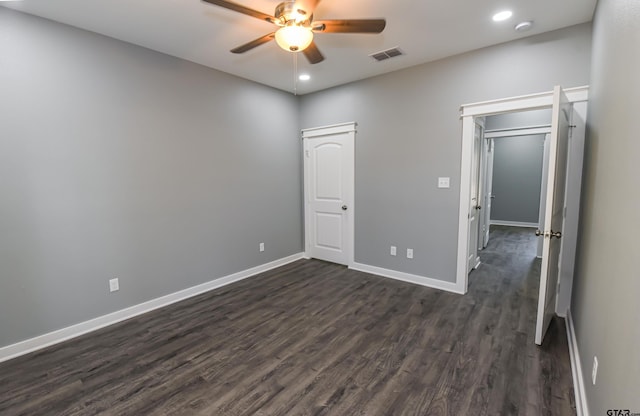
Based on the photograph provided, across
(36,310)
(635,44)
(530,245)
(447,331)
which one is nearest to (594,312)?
(447,331)

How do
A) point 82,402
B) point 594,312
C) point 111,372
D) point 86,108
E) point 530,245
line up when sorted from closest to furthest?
1. point 594,312
2. point 82,402
3. point 111,372
4. point 86,108
5. point 530,245

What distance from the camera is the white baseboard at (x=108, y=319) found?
93.9 inches

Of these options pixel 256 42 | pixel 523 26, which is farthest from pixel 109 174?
pixel 523 26

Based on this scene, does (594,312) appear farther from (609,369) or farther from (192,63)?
(192,63)

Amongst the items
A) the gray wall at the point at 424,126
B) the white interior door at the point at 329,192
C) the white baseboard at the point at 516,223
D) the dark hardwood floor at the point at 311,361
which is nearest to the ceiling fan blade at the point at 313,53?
the gray wall at the point at 424,126

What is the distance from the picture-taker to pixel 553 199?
225 cm

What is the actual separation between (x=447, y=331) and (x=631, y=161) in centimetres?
199

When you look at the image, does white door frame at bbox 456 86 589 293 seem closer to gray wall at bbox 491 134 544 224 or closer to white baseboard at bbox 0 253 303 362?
white baseboard at bbox 0 253 303 362

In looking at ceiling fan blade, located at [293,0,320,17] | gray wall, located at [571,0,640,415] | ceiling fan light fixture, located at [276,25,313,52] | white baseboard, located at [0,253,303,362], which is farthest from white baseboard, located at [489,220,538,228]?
ceiling fan blade, located at [293,0,320,17]

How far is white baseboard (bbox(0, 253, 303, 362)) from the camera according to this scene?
238cm

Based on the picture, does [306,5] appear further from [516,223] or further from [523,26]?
[516,223]

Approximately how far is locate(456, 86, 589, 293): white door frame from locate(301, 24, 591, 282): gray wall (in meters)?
0.07

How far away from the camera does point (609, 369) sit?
127 cm

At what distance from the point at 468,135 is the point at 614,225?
2086 millimetres
